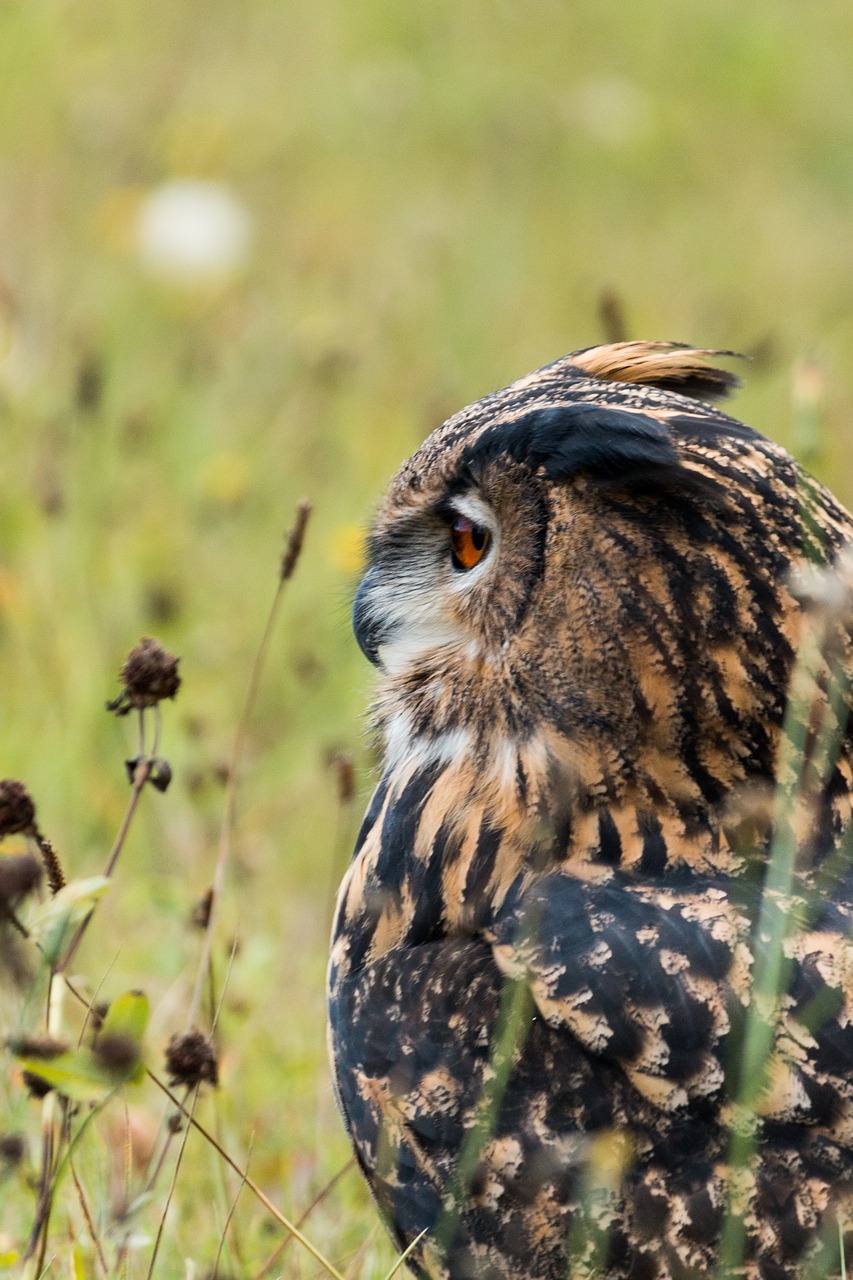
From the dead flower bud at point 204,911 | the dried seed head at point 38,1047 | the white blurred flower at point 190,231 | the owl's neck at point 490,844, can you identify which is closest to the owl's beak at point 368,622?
the owl's neck at point 490,844

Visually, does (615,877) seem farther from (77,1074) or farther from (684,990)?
(77,1074)

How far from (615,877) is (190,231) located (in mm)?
5822

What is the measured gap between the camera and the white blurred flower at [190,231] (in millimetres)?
7430

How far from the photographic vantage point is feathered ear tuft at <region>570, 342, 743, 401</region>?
9.31 feet

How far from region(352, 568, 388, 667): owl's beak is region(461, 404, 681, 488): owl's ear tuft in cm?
49

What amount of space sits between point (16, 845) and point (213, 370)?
14.3ft

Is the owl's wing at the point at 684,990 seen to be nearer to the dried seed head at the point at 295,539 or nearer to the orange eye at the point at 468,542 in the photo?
the orange eye at the point at 468,542

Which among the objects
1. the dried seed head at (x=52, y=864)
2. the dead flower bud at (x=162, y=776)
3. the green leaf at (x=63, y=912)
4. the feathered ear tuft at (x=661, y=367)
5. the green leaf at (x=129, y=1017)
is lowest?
the green leaf at (x=129, y=1017)

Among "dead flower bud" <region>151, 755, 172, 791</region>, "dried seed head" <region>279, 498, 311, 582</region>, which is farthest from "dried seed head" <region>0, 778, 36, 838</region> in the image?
"dried seed head" <region>279, 498, 311, 582</region>

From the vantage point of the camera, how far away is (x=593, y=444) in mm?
2377

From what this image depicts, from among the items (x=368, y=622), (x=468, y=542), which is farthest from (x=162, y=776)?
(x=368, y=622)

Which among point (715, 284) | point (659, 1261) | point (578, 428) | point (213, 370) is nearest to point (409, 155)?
point (715, 284)

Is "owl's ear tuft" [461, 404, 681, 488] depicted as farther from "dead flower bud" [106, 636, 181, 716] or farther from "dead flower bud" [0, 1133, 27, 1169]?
"dead flower bud" [0, 1133, 27, 1169]

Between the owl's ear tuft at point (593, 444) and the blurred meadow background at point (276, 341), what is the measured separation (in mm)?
192
